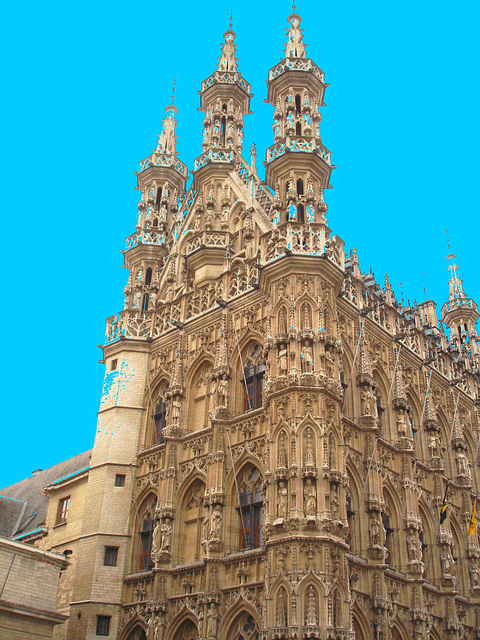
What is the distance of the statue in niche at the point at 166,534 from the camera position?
86.0 feet

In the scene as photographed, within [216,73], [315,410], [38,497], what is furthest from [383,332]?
[38,497]

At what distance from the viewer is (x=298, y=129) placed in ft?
103

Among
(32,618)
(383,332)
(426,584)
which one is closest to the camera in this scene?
(32,618)

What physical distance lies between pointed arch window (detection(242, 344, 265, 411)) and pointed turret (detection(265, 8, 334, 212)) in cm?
556

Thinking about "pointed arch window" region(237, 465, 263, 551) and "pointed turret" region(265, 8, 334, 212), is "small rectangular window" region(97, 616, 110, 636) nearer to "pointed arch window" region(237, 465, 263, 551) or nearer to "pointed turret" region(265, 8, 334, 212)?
"pointed arch window" region(237, 465, 263, 551)

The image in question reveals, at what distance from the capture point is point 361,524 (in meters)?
25.0

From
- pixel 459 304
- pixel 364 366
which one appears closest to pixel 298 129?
pixel 364 366

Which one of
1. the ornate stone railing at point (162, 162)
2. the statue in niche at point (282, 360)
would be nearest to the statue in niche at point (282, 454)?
the statue in niche at point (282, 360)

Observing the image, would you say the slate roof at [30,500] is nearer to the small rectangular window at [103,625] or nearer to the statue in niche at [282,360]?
the small rectangular window at [103,625]

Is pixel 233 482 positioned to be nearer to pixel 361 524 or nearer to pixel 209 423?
pixel 209 423

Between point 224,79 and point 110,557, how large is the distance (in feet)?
78.0

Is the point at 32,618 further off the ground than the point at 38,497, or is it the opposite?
the point at 38,497

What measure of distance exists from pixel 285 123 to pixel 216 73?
328 inches

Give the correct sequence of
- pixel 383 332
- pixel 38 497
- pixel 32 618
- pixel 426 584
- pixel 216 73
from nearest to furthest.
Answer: pixel 32 618, pixel 426 584, pixel 383 332, pixel 216 73, pixel 38 497
